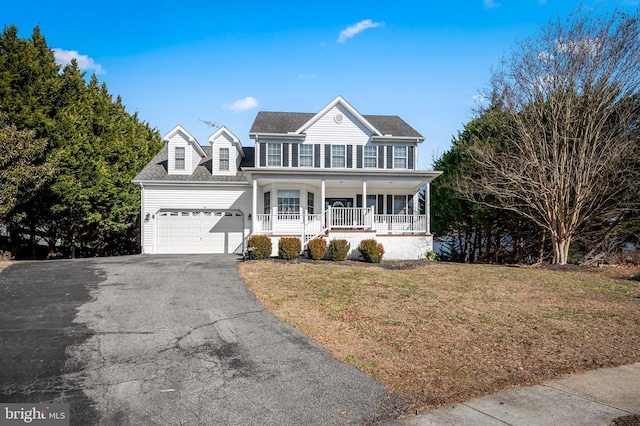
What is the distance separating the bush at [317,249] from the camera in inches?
642

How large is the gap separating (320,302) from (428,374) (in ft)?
13.8

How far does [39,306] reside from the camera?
28.1 ft

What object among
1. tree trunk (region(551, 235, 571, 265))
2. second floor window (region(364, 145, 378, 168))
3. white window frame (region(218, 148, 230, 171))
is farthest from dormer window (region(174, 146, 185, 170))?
tree trunk (region(551, 235, 571, 265))

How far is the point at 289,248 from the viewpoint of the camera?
1616cm

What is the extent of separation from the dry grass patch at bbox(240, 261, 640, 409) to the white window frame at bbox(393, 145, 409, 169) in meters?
7.99

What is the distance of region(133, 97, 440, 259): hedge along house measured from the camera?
63.5 feet

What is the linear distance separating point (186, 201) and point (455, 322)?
1572cm

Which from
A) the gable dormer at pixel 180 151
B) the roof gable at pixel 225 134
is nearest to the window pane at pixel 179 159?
the gable dormer at pixel 180 151

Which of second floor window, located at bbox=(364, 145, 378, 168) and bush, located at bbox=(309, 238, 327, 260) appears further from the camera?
second floor window, located at bbox=(364, 145, 378, 168)

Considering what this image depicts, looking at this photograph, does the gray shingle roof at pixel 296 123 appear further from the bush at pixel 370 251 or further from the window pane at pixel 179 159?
the bush at pixel 370 251

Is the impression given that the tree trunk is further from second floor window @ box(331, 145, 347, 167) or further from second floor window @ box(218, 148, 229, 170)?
second floor window @ box(218, 148, 229, 170)

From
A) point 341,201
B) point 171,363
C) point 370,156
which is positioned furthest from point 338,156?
point 171,363

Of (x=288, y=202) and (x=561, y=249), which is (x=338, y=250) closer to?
(x=288, y=202)

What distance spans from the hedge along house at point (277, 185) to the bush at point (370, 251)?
2.30 metres
